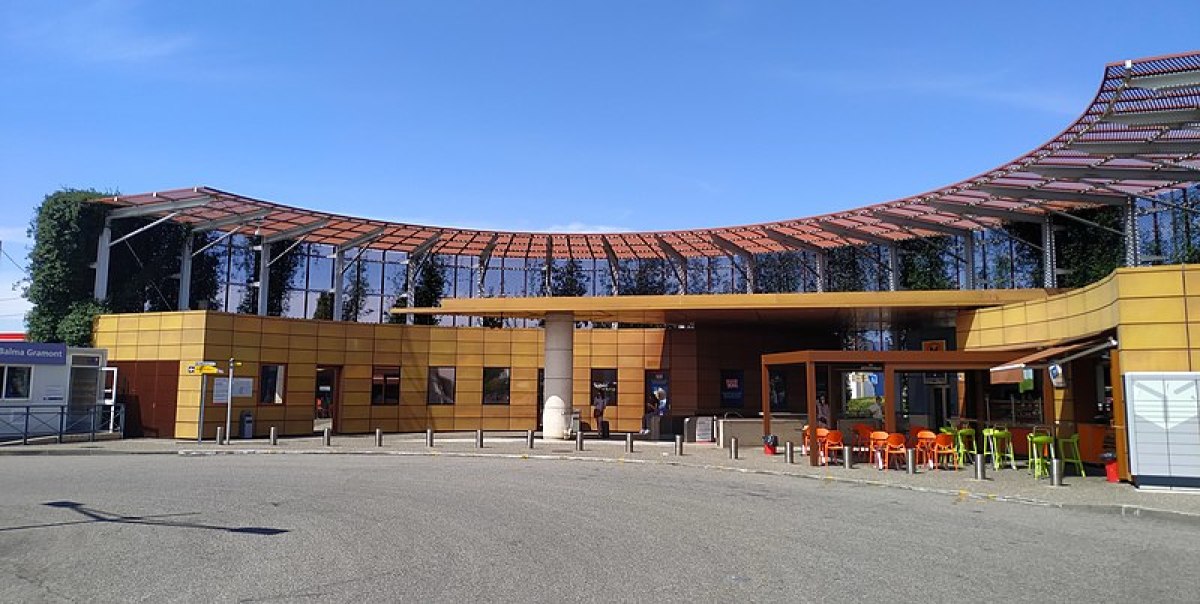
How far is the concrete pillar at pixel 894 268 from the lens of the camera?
38.2m

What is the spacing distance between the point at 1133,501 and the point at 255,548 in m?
13.1

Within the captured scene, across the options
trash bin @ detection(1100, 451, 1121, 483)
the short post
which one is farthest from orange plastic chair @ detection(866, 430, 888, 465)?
trash bin @ detection(1100, 451, 1121, 483)

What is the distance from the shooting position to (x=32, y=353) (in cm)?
2561

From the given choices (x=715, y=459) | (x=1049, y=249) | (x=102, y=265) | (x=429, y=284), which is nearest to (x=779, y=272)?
(x=1049, y=249)

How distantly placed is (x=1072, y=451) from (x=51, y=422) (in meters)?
27.2

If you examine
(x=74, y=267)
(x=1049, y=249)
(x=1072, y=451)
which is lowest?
(x=1072, y=451)

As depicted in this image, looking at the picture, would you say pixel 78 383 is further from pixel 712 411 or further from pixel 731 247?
pixel 731 247

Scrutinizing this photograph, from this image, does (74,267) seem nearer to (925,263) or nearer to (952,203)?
(952,203)

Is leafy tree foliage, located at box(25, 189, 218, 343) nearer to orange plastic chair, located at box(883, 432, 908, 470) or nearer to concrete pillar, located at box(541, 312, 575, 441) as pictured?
concrete pillar, located at box(541, 312, 575, 441)

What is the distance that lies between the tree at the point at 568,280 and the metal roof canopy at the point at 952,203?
3.12 feet

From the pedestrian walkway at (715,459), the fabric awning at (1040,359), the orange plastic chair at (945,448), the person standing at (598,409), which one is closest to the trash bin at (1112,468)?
the pedestrian walkway at (715,459)

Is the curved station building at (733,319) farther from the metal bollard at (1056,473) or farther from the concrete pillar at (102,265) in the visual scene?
the metal bollard at (1056,473)

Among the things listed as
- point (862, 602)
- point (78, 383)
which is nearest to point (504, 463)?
point (862, 602)

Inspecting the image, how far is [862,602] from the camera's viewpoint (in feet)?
23.2
